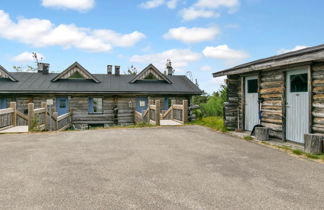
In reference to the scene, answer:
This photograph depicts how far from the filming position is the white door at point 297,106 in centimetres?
768

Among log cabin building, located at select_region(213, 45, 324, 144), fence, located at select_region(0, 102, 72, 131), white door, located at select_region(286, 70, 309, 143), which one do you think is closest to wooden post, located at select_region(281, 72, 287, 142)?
log cabin building, located at select_region(213, 45, 324, 144)

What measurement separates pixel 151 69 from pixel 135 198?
66.9 ft

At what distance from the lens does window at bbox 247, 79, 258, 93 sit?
1020cm

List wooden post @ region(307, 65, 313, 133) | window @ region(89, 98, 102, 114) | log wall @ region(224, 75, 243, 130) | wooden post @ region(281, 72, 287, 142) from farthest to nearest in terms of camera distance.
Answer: window @ region(89, 98, 102, 114)
log wall @ region(224, 75, 243, 130)
wooden post @ region(281, 72, 287, 142)
wooden post @ region(307, 65, 313, 133)

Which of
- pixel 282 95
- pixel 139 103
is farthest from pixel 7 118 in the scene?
pixel 282 95

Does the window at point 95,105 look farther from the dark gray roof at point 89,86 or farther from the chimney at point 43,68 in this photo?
the chimney at point 43,68

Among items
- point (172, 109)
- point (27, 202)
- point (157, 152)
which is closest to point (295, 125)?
point (157, 152)

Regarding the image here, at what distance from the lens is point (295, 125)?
812 centimetres

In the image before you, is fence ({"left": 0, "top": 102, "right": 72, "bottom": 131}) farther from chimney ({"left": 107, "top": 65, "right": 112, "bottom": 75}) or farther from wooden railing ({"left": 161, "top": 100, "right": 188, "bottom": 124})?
chimney ({"left": 107, "top": 65, "right": 112, "bottom": 75})

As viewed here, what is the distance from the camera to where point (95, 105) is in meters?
21.6

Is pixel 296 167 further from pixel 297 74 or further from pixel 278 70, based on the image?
pixel 278 70

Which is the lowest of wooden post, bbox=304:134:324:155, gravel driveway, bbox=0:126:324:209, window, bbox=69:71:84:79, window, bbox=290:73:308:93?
gravel driveway, bbox=0:126:324:209

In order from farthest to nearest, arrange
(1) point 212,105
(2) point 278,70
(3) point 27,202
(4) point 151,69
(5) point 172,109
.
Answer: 1. (1) point 212,105
2. (4) point 151,69
3. (5) point 172,109
4. (2) point 278,70
5. (3) point 27,202

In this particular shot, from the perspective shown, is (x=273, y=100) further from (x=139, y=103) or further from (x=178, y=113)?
(x=139, y=103)
